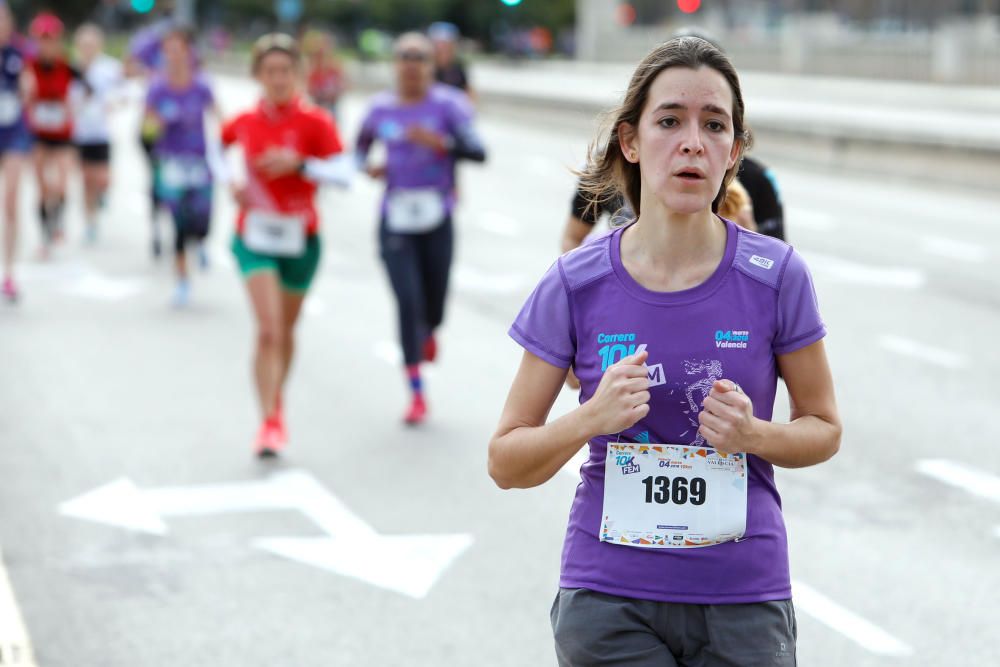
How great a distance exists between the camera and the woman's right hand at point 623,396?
2869 mm

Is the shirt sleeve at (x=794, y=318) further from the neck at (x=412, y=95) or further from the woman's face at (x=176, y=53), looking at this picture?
the woman's face at (x=176, y=53)

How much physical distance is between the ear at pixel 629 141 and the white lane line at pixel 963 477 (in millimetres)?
4777

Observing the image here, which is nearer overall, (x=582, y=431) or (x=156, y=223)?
(x=582, y=431)

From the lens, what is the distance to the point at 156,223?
1580 cm

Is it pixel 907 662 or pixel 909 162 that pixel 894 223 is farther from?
pixel 907 662

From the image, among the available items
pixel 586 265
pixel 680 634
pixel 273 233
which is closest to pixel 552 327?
pixel 586 265

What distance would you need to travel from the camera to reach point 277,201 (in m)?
8.34

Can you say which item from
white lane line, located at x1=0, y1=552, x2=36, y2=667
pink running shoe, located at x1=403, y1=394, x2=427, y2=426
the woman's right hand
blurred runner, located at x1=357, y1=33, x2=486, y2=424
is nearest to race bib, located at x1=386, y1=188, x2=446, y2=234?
blurred runner, located at x1=357, y1=33, x2=486, y2=424

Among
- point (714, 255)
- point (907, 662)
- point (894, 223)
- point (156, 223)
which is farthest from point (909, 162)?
point (714, 255)

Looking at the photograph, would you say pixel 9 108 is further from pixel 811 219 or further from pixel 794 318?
pixel 794 318

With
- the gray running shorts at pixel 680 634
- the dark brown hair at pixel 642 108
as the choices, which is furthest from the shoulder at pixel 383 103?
the gray running shorts at pixel 680 634

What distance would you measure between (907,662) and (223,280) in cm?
1029

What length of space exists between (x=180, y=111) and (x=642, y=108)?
10.7 m

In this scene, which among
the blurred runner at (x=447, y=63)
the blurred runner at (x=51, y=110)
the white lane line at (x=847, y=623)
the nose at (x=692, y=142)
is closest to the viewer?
the nose at (x=692, y=142)
